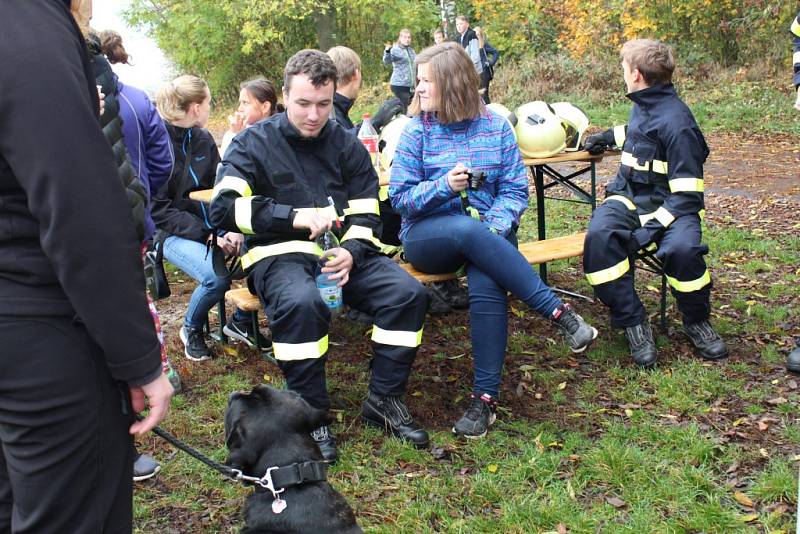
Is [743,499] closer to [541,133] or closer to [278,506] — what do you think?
[278,506]

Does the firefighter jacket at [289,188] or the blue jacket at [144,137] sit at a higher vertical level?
the blue jacket at [144,137]

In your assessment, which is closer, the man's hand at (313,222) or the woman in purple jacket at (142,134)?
the man's hand at (313,222)

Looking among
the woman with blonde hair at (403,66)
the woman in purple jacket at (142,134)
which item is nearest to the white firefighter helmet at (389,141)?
the woman in purple jacket at (142,134)

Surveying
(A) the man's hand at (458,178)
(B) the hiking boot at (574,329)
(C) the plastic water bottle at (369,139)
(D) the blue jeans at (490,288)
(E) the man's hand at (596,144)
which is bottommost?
(B) the hiking boot at (574,329)

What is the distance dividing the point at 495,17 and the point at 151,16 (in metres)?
13.3

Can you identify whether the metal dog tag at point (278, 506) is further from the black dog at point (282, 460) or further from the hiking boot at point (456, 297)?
the hiking boot at point (456, 297)

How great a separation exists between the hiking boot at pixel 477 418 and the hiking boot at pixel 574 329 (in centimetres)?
58

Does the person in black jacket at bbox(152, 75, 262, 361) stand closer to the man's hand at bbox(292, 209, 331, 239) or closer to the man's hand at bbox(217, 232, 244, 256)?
the man's hand at bbox(217, 232, 244, 256)

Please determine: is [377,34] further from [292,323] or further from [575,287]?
[292,323]

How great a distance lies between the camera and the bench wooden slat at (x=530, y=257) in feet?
14.7

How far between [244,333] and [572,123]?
2797mm

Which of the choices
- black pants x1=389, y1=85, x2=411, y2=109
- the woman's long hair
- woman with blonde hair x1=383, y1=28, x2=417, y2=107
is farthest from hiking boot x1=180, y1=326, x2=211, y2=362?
woman with blonde hair x1=383, y1=28, x2=417, y2=107

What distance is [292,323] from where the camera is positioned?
3834 millimetres

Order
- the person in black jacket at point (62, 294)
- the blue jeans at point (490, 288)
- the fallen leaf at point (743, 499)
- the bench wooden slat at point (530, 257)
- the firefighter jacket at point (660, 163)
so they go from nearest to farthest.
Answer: the person in black jacket at point (62, 294) → the fallen leaf at point (743, 499) → the blue jeans at point (490, 288) → the bench wooden slat at point (530, 257) → the firefighter jacket at point (660, 163)
